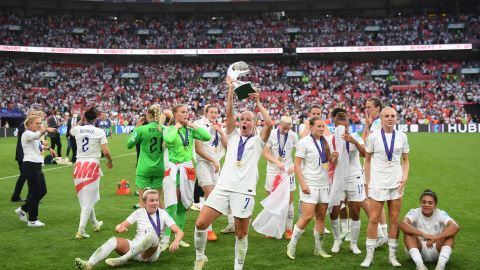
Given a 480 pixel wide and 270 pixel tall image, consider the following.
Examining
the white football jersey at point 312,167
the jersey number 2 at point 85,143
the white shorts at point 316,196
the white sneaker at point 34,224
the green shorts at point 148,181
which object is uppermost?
the jersey number 2 at point 85,143

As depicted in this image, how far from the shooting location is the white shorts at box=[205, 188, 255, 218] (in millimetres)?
6094

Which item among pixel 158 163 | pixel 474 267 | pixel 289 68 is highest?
pixel 289 68

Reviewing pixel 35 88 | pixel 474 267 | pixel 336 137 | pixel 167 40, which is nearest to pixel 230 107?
pixel 336 137

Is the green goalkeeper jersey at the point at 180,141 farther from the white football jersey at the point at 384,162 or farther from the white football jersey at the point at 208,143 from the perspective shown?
the white football jersey at the point at 384,162

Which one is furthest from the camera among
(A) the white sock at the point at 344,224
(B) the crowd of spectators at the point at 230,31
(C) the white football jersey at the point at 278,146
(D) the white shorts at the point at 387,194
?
(B) the crowd of spectators at the point at 230,31

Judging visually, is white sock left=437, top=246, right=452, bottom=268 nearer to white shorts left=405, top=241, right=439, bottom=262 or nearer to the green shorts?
white shorts left=405, top=241, right=439, bottom=262

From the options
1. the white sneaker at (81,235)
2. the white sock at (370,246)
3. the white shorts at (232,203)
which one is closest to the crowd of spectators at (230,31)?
the white sneaker at (81,235)

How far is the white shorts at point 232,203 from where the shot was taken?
609 centimetres

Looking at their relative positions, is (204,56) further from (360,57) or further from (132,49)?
(360,57)

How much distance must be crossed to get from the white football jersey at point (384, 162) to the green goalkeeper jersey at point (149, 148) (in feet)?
11.0

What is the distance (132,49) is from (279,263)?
55071mm

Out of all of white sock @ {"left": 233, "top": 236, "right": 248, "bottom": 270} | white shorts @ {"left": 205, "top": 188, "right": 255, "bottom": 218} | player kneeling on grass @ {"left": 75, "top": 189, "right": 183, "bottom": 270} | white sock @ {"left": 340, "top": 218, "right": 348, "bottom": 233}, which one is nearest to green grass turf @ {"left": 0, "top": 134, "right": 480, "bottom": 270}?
player kneeling on grass @ {"left": 75, "top": 189, "right": 183, "bottom": 270}

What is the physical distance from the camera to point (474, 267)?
677cm

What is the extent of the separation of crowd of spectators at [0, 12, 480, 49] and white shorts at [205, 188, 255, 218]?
54976mm
